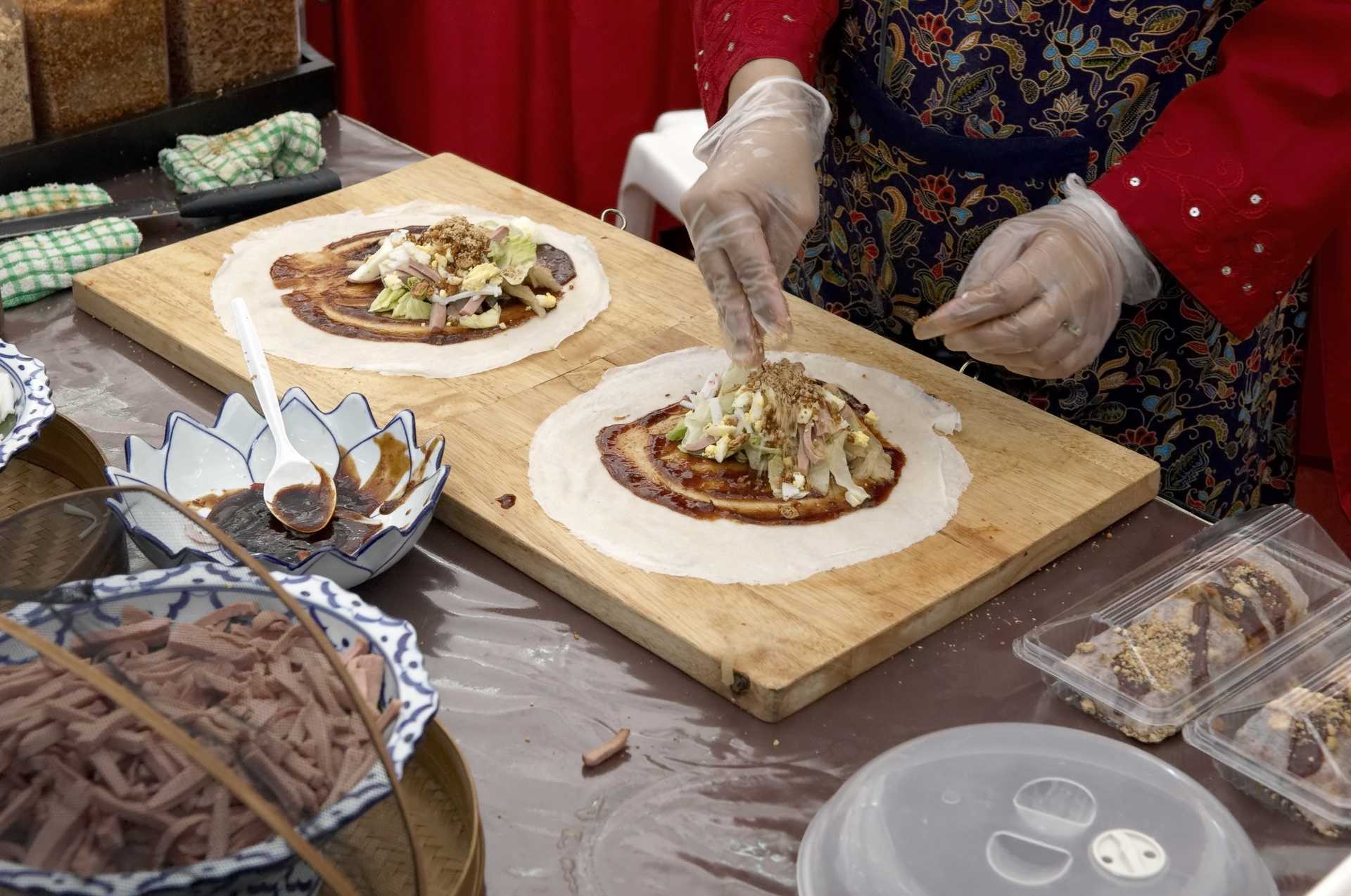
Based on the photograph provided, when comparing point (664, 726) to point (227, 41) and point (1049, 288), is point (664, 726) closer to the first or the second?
point (1049, 288)

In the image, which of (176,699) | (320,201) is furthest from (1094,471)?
(320,201)

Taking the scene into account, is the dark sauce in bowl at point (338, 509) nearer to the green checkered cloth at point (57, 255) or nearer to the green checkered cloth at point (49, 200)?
the green checkered cloth at point (57, 255)

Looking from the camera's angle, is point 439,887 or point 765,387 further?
point 765,387

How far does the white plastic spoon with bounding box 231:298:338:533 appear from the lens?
152cm

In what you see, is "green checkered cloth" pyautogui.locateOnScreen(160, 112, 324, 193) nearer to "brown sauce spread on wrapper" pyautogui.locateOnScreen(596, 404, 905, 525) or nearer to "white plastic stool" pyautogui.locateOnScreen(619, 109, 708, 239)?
"white plastic stool" pyautogui.locateOnScreen(619, 109, 708, 239)

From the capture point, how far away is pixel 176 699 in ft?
2.85

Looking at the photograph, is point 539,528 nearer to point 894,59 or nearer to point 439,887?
point 439,887

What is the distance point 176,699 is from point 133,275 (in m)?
1.51

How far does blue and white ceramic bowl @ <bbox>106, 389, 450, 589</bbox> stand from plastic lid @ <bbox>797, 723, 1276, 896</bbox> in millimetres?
592

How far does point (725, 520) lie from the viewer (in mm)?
1668

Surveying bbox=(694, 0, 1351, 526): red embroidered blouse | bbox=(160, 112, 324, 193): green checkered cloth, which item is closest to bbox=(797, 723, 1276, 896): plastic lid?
bbox=(694, 0, 1351, 526): red embroidered blouse

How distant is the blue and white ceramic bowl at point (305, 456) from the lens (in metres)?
1.46

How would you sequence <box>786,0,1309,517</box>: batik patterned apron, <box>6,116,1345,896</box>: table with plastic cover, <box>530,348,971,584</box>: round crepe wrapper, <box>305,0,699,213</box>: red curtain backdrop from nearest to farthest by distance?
1. <box>6,116,1345,896</box>: table with plastic cover
2. <box>530,348,971,584</box>: round crepe wrapper
3. <box>786,0,1309,517</box>: batik patterned apron
4. <box>305,0,699,213</box>: red curtain backdrop

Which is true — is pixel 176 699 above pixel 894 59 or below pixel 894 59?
below
